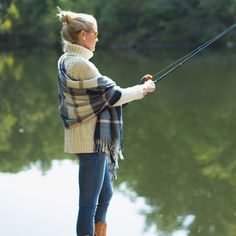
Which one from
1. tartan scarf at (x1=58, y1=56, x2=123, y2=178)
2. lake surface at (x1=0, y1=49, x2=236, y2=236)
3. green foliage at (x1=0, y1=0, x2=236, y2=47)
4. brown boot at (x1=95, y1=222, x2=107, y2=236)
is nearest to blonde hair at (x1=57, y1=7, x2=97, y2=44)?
tartan scarf at (x1=58, y1=56, x2=123, y2=178)

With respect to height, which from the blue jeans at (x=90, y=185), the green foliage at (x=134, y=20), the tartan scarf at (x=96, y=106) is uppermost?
the green foliage at (x=134, y=20)

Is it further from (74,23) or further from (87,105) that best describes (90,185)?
(74,23)

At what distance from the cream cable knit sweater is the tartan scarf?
0.02 meters

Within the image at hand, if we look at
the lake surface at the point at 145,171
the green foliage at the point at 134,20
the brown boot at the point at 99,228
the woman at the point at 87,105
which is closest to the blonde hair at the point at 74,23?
the woman at the point at 87,105

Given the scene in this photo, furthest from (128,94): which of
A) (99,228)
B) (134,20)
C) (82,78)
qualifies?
(134,20)

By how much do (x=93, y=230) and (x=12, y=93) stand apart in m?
11.4

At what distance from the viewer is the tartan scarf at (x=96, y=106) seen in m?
3.11

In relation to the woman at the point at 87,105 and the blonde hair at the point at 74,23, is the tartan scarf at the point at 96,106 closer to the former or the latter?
the woman at the point at 87,105

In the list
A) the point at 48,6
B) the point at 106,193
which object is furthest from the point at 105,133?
the point at 48,6

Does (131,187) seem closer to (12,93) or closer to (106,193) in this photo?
(106,193)

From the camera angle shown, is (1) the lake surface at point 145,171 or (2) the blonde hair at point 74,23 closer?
(2) the blonde hair at point 74,23

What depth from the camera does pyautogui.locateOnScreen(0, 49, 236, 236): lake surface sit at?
4422mm

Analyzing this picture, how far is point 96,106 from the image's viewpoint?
3.13 metres

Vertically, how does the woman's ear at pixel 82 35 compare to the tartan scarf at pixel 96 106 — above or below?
above
